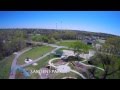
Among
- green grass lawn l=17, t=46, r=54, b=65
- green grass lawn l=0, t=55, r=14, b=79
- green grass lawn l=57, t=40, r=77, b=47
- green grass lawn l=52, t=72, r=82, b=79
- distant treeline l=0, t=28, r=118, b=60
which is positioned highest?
distant treeline l=0, t=28, r=118, b=60

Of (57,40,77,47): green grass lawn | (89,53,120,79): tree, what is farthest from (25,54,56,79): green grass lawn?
(89,53,120,79): tree

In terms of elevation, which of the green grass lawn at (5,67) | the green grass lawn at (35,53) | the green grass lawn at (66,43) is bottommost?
the green grass lawn at (5,67)

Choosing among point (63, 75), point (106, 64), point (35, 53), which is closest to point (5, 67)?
point (35, 53)

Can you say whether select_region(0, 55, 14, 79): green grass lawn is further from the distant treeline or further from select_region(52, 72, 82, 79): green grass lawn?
select_region(52, 72, 82, 79): green grass lawn

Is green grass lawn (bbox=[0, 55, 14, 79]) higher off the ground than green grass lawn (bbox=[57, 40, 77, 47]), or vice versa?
green grass lawn (bbox=[57, 40, 77, 47])

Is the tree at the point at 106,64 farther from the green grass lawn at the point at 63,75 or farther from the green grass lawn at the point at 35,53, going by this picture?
the green grass lawn at the point at 35,53

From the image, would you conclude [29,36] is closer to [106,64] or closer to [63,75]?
[63,75]

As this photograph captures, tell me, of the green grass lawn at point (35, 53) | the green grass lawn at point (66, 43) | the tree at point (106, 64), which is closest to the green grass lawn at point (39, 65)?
the green grass lawn at point (35, 53)

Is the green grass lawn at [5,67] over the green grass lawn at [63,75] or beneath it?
over

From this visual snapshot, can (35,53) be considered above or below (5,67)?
above
